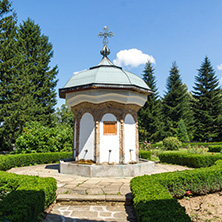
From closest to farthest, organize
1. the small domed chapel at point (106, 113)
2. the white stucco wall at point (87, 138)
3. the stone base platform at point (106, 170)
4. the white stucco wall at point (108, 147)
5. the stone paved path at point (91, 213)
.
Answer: the stone paved path at point (91, 213)
the stone base platform at point (106, 170)
the small domed chapel at point (106, 113)
the white stucco wall at point (108, 147)
the white stucco wall at point (87, 138)

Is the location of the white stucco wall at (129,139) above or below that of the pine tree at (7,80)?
below

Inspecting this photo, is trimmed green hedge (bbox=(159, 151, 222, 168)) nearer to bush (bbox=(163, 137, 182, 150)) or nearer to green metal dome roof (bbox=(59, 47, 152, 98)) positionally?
green metal dome roof (bbox=(59, 47, 152, 98))

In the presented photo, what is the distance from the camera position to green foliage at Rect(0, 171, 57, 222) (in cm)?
349

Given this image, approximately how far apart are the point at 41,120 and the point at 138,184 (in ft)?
87.9

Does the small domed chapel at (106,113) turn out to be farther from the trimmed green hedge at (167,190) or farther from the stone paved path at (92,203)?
the trimmed green hedge at (167,190)

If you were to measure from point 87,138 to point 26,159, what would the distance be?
18.1ft

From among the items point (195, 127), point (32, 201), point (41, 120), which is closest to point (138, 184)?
point (32, 201)

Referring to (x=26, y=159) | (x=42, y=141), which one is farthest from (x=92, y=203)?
(x=42, y=141)

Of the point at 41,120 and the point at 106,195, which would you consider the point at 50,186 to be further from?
the point at 41,120

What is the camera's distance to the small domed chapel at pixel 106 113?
919 centimetres

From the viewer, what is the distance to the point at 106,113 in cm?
952

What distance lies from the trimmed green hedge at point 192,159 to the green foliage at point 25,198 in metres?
9.52

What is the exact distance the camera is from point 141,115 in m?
35.9

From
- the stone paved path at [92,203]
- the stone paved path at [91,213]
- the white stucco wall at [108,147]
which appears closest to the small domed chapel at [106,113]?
the white stucco wall at [108,147]
